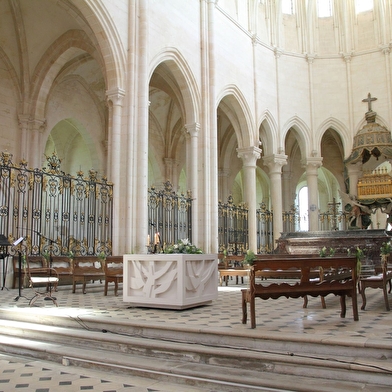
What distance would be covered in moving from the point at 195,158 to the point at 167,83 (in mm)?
3577

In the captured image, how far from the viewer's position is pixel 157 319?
5.66 metres

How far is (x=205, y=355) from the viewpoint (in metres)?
4.37

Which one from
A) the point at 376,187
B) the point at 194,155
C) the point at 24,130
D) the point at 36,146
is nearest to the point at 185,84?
the point at 194,155

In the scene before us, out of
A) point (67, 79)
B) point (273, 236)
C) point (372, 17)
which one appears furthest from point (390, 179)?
point (67, 79)

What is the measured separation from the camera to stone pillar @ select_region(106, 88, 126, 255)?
1201 cm

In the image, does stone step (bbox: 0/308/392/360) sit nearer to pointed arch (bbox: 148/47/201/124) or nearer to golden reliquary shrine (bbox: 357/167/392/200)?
pointed arch (bbox: 148/47/201/124)

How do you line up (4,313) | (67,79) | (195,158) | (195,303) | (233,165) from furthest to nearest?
1. (233,165)
2. (67,79)
3. (195,158)
4. (195,303)
5. (4,313)

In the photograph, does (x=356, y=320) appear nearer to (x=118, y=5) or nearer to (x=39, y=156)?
(x=118, y=5)

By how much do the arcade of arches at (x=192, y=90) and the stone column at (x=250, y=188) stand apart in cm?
4

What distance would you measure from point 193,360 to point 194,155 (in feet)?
39.1

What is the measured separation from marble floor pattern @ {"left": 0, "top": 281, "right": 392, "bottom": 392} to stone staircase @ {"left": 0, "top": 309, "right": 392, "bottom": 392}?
0.35 feet

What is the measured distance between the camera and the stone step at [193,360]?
3.71 meters

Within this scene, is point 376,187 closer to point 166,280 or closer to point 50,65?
point 50,65

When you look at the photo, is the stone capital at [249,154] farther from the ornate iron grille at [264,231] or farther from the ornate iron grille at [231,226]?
the ornate iron grille at [264,231]
